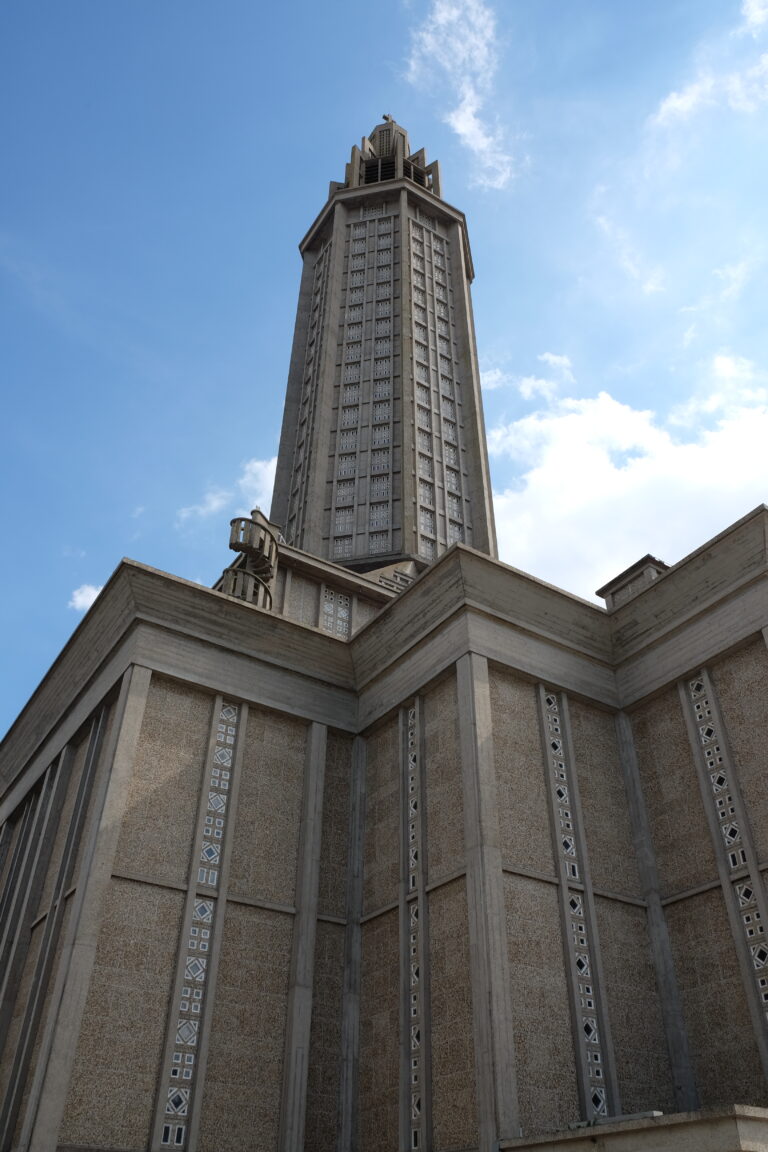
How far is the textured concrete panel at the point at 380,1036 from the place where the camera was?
9391mm

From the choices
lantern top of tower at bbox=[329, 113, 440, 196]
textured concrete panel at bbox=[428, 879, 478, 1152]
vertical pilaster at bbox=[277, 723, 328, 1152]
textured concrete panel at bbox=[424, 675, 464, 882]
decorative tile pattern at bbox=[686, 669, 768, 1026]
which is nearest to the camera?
textured concrete panel at bbox=[428, 879, 478, 1152]

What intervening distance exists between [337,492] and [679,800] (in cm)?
1406

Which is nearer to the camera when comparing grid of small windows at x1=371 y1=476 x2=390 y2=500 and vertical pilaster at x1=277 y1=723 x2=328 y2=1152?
vertical pilaster at x1=277 y1=723 x2=328 y2=1152

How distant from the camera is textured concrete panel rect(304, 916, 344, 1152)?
9641 millimetres

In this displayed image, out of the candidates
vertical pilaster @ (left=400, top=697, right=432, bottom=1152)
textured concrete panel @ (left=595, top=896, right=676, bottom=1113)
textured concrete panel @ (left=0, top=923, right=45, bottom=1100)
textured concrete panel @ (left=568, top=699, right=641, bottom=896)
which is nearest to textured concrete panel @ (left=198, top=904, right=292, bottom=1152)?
vertical pilaster @ (left=400, top=697, right=432, bottom=1152)

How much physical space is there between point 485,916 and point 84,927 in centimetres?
398

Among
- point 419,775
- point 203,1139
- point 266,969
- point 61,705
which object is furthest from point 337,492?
point 203,1139

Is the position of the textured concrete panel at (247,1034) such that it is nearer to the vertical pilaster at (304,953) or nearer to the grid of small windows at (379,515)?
the vertical pilaster at (304,953)

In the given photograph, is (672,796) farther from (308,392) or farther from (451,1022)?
(308,392)

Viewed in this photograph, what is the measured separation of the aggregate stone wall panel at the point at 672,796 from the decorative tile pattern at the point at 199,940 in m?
5.09

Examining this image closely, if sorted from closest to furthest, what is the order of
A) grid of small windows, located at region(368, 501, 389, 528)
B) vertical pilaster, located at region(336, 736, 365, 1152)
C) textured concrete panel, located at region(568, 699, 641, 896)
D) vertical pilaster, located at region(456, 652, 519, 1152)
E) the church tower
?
vertical pilaster, located at region(456, 652, 519, 1152) < vertical pilaster, located at region(336, 736, 365, 1152) < textured concrete panel, located at region(568, 699, 641, 896) < grid of small windows, located at region(368, 501, 389, 528) < the church tower

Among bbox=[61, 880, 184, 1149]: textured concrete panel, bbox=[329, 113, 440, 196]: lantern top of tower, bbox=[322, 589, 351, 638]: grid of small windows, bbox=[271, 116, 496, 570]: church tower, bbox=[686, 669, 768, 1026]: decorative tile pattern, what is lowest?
bbox=[61, 880, 184, 1149]: textured concrete panel

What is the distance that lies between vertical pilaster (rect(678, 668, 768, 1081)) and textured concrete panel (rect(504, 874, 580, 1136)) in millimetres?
1772

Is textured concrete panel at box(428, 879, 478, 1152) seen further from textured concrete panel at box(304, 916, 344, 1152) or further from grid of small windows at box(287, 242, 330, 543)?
grid of small windows at box(287, 242, 330, 543)
